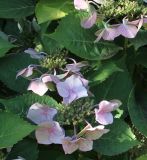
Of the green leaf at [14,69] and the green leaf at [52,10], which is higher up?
the green leaf at [52,10]

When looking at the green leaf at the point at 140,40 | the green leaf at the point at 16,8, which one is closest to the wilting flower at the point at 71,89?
the green leaf at the point at 140,40

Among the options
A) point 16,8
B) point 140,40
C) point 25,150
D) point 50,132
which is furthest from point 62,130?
point 16,8

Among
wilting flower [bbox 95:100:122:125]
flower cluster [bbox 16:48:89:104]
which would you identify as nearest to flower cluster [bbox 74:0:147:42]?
flower cluster [bbox 16:48:89:104]

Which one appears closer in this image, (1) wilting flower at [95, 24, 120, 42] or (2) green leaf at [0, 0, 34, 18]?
(1) wilting flower at [95, 24, 120, 42]

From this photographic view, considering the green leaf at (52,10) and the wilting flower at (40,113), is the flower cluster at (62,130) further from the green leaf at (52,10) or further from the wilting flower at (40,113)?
the green leaf at (52,10)

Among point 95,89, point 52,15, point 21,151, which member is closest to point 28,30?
point 52,15

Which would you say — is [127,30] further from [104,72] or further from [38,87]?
[38,87]

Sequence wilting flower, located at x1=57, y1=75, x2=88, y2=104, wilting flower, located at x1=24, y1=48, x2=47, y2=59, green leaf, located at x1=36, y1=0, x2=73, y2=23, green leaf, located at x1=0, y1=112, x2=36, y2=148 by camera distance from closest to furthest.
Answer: green leaf, located at x1=0, y1=112, x2=36, y2=148 < wilting flower, located at x1=57, y1=75, x2=88, y2=104 < wilting flower, located at x1=24, y1=48, x2=47, y2=59 < green leaf, located at x1=36, y1=0, x2=73, y2=23

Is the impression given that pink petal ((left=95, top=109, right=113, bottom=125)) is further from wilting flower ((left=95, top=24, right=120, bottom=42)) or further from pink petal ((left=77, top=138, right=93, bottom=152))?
wilting flower ((left=95, top=24, right=120, bottom=42))
